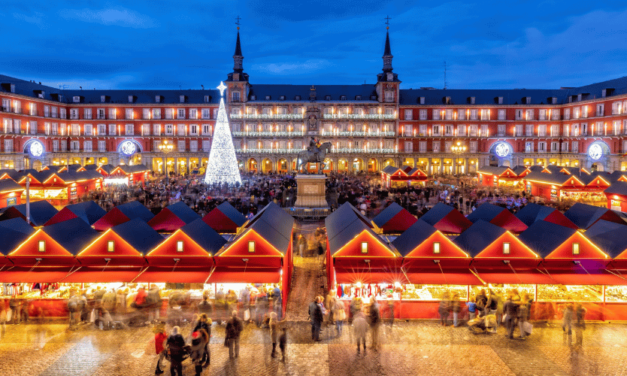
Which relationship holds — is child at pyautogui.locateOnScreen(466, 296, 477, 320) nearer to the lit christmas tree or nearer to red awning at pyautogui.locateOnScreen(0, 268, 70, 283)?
red awning at pyautogui.locateOnScreen(0, 268, 70, 283)

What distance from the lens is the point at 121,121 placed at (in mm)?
67812

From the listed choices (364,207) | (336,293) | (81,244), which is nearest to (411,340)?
(336,293)

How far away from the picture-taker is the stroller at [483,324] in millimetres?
12008

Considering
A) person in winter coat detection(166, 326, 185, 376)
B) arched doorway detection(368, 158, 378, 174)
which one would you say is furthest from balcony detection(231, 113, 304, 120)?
person in winter coat detection(166, 326, 185, 376)

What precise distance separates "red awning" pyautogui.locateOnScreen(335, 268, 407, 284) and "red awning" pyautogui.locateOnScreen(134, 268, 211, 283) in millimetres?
4234

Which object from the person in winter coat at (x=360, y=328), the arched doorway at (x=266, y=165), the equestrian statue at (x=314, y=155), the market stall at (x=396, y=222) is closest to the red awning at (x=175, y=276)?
the person in winter coat at (x=360, y=328)

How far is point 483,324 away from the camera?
1207 centimetres

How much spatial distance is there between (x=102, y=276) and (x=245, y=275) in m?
4.45

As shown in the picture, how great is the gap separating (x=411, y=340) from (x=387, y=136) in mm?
58475

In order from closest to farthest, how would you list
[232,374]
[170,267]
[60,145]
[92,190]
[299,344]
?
[232,374], [299,344], [170,267], [92,190], [60,145]

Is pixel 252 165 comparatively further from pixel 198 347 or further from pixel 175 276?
pixel 198 347

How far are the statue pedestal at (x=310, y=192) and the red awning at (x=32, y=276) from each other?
19.1 m

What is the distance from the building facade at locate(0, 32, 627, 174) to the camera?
220 feet

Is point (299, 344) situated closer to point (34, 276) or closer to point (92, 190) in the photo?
point (34, 276)
